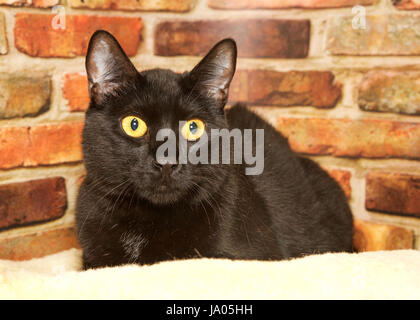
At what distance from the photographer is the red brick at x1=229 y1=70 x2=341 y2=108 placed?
46.2 inches

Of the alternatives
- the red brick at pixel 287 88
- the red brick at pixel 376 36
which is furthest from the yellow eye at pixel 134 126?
the red brick at pixel 376 36

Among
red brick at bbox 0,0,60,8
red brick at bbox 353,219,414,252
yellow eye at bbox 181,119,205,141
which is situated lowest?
red brick at bbox 353,219,414,252

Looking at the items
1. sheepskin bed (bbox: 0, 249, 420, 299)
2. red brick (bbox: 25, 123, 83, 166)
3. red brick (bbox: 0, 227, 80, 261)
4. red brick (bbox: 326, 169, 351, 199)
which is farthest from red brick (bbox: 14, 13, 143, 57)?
red brick (bbox: 326, 169, 351, 199)

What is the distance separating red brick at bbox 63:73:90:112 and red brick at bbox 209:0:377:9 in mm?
401

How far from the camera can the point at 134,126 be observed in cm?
84

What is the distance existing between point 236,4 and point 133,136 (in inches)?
21.3

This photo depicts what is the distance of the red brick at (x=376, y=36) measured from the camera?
3.52 ft

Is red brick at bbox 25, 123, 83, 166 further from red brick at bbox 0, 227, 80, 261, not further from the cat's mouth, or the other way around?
the cat's mouth

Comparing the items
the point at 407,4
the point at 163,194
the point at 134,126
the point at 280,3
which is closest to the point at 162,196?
the point at 163,194

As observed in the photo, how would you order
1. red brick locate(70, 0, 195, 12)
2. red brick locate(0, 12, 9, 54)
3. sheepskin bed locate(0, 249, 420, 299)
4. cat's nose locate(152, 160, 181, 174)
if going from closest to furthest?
sheepskin bed locate(0, 249, 420, 299) → cat's nose locate(152, 160, 181, 174) → red brick locate(0, 12, 9, 54) → red brick locate(70, 0, 195, 12)

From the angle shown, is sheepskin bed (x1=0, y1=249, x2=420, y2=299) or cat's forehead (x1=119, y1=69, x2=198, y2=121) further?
cat's forehead (x1=119, y1=69, x2=198, y2=121)

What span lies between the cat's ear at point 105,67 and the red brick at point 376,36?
1.86 ft

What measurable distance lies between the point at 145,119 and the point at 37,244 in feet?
1.66

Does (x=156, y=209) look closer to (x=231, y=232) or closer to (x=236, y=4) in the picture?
(x=231, y=232)
